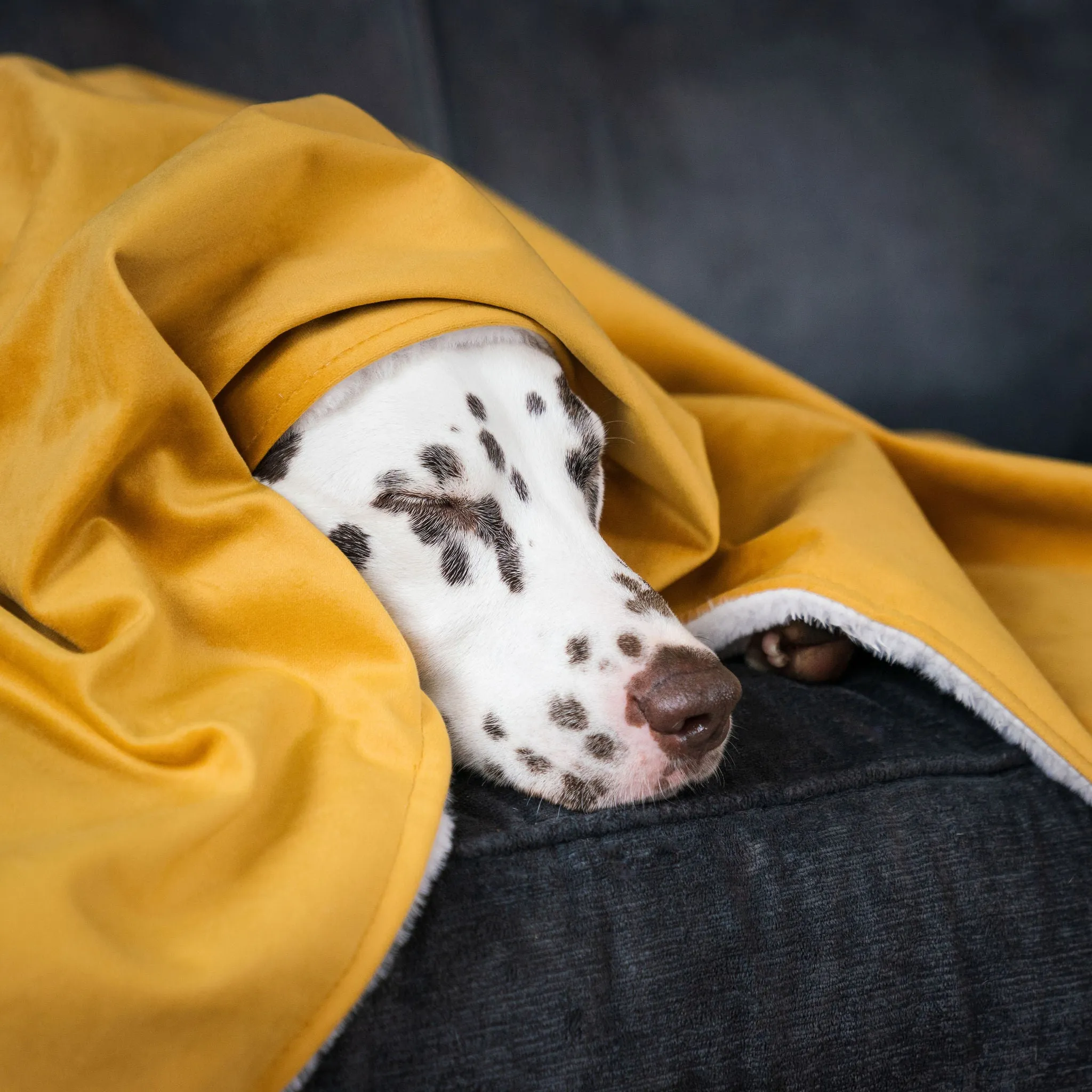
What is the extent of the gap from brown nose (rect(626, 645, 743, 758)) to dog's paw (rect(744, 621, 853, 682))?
41 centimetres

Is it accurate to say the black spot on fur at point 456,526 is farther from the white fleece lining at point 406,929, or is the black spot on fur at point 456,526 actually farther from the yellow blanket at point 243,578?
the white fleece lining at point 406,929

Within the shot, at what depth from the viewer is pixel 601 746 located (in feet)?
4.35

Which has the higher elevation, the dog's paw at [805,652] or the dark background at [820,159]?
the dark background at [820,159]

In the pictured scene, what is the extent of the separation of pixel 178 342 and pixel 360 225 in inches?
13.6

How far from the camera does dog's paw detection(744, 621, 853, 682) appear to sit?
1.70 metres

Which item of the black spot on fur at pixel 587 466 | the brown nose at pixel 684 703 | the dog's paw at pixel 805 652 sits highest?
the black spot on fur at pixel 587 466

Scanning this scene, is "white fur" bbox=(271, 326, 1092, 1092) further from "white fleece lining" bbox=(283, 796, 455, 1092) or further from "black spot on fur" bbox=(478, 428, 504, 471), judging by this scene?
"white fleece lining" bbox=(283, 796, 455, 1092)

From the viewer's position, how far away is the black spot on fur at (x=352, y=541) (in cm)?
148

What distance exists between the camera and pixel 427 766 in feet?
3.66

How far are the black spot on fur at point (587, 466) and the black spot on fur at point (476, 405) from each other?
187 mm

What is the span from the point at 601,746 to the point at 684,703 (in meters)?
0.13

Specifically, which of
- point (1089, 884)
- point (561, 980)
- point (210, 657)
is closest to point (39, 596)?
point (210, 657)

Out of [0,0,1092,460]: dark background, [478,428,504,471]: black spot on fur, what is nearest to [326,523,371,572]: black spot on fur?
[478,428,504,471]: black spot on fur

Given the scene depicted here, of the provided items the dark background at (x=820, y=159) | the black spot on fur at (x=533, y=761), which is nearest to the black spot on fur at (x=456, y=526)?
the black spot on fur at (x=533, y=761)
